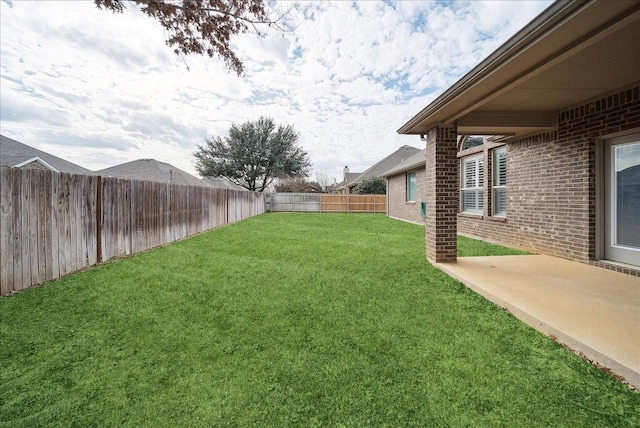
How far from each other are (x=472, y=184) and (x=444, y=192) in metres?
4.61

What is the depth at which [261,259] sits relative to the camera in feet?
20.6

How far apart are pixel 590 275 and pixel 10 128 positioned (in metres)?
21.6

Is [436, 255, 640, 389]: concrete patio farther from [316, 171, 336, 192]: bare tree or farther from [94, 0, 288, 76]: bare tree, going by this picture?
[316, 171, 336, 192]: bare tree

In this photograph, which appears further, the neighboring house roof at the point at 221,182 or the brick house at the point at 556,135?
the neighboring house roof at the point at 221,182

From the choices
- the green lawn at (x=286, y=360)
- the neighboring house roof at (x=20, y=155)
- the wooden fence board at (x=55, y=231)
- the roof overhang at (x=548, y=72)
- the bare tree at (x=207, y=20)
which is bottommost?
the green lawn at (x=286, y=360)

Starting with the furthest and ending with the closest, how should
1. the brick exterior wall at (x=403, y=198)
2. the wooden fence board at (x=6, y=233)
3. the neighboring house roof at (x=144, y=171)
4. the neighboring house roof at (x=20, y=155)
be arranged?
the neighboring house roof at (x=144, y=171) → the brick exterior wall at (x=403, y=198) → the neighboring house roof at (x=20, y=155) → the wooden fence board at (x=6, y=233)

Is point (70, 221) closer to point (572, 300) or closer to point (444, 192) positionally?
point (444, 192)

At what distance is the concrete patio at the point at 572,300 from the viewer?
2438mm

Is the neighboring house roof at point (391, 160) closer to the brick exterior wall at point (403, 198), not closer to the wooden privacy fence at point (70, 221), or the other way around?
the brick exterior wall at point (403, 198)

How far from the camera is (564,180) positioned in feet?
18.6

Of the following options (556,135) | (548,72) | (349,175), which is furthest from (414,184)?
(349,175)

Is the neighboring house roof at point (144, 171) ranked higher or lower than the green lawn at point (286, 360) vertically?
higher

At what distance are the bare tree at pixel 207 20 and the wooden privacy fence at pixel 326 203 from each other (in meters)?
19.0

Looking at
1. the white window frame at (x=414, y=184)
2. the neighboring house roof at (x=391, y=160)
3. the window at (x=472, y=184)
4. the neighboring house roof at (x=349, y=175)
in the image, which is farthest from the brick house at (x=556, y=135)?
the neighboring house roof at (x=349, y=175)
